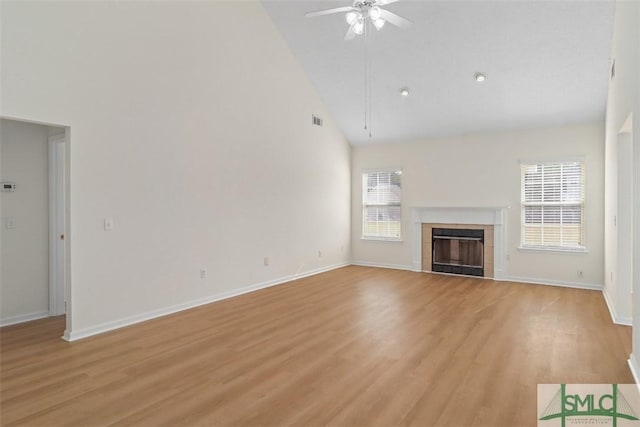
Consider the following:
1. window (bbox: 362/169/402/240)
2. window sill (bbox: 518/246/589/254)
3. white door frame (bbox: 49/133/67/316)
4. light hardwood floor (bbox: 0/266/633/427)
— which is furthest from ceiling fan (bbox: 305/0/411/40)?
window sill (bbox: 518/246/589/254)

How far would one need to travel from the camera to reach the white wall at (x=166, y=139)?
3.65 m

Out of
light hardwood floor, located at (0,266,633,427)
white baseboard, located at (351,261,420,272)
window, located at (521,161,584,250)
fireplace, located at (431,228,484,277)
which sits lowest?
light hardwood floor, located at (0,266,633,427)

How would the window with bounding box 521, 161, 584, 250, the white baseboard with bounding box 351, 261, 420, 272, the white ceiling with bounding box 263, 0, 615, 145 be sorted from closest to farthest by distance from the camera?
1. the white ceiling with bounding box 263, 0, 615, 145
2. the window with bounding box 521, 161, 584, 250
3. the white baseboard with bounding box 351, 261, 420, 272

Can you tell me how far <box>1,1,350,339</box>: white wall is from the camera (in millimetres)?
3648

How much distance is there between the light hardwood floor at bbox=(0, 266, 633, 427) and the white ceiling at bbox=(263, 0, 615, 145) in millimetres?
3178

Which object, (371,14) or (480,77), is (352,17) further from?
(480,77)

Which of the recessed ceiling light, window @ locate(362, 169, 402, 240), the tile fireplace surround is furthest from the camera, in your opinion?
window @ locate(362, 169, 402, 240)

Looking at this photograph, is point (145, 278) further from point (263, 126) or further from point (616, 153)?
point (616, 153)

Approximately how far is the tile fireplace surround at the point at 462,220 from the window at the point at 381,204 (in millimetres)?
450

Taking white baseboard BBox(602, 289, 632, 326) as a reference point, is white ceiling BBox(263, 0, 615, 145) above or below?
above

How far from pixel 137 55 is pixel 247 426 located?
13.2 feet

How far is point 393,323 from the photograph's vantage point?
166 inches

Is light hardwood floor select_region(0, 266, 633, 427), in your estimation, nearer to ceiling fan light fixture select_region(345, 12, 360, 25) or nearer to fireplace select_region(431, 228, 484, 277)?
fireplace select_region(431, 228, 484, 277)

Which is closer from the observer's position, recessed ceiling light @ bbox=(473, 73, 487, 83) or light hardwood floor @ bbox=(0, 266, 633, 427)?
light hardwood floor @ bbox=(0, 266, 633, 427)
